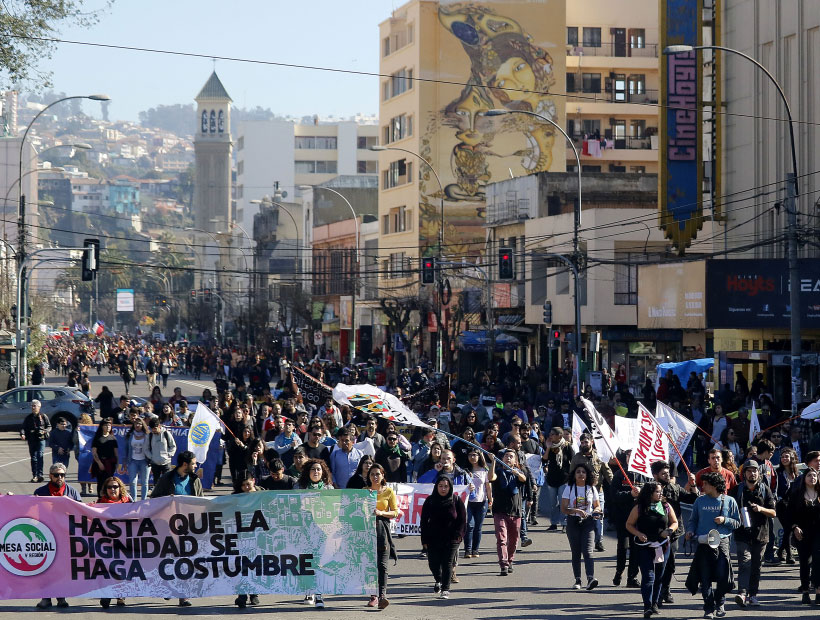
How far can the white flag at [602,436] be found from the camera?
15547 mm

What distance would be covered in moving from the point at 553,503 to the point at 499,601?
666 cm

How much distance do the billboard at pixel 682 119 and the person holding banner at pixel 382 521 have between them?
1073 inches

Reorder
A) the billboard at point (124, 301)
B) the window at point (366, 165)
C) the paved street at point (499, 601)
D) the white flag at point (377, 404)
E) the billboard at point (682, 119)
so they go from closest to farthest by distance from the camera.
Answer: the paved street at point (499, 601) → the white flag at point (377, 404) → the billboard at point (682, 119) → the billboard at point (124, 301) → the window at point (366, 165)

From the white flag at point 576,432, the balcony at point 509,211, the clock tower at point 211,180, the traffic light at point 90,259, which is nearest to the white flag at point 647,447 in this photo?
the white flag at point 576,432

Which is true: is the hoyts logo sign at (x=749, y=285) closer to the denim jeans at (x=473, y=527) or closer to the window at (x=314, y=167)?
the denim jeans at (x=473, y=527)

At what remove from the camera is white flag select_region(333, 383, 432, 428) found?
20.0 metres

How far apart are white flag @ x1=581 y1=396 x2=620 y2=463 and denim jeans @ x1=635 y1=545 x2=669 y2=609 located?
85.3 inches

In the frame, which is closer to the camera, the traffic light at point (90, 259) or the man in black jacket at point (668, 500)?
the man in black jacket at point (668, 500)

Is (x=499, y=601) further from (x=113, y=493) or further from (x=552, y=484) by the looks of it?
(x=552, y=484)

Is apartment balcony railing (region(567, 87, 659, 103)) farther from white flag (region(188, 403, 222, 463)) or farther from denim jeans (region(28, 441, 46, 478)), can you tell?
white flag (region(188, 403, 222, 463))

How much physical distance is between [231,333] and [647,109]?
55549mm

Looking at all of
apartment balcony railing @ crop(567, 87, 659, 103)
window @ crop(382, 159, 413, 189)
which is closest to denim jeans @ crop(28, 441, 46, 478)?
window @ crop(382, 159, 413, 189)

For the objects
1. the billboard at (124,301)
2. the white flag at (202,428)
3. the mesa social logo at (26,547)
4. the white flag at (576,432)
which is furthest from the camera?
the billboard at (124,301)

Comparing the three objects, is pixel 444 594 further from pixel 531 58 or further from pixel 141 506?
pixel 531 58
